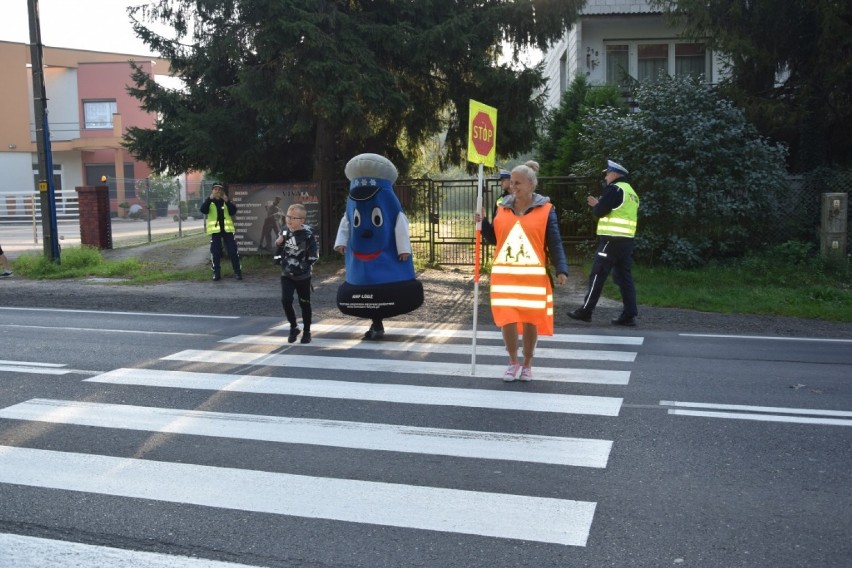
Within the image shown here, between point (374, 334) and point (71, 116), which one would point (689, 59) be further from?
point (71, 116)

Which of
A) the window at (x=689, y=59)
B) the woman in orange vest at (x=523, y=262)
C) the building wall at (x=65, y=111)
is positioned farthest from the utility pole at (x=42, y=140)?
the building wall at (x=65, y=111)

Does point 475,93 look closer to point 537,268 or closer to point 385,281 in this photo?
point 385,281

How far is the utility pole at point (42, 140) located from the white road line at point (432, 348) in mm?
9704

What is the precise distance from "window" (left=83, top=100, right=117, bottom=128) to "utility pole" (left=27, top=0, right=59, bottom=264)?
34766 mm

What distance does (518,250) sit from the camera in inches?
291

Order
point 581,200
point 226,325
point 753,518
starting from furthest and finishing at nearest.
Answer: point 581,200
point 226,325
point 753,518

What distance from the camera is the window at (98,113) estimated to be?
166ft

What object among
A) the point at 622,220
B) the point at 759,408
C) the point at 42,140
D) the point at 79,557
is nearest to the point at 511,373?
the point at 759,408

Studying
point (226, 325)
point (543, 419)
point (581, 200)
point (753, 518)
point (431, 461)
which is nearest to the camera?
point (753, 518)

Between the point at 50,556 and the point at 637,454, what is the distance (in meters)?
3.45

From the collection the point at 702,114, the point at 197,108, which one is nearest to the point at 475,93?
the point at 702,114

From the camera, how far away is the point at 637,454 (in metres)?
5.55

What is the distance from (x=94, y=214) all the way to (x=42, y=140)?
4228 millimetres

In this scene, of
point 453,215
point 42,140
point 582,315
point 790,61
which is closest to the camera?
point 582,315
